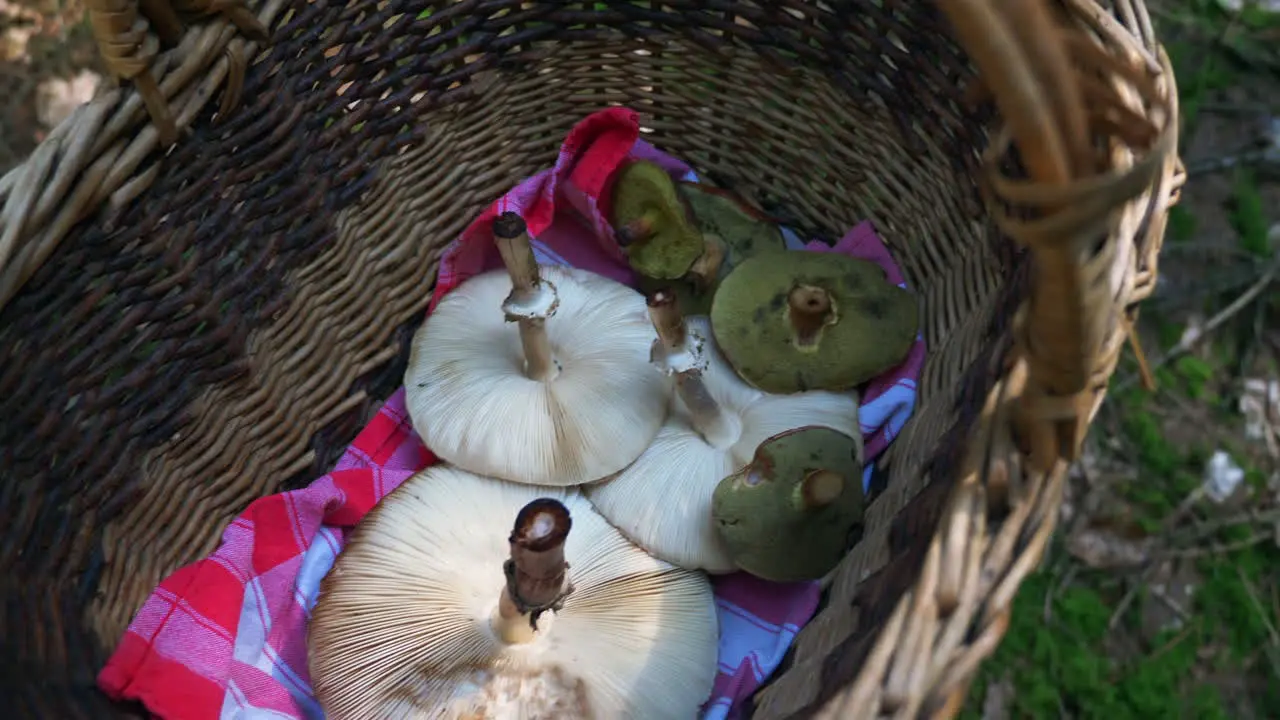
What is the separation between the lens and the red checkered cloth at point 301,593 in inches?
41.9

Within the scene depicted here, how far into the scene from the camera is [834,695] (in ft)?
2.48

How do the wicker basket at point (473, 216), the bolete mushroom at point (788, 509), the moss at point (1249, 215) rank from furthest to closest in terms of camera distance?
the moss at point (1249, 215)
the bolete mushroom at point (788, 509)
the wicker basket at point (473, 216)

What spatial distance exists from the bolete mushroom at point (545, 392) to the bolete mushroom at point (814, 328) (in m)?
0.11

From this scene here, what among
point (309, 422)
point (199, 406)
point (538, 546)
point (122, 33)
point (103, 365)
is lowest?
point (309, 422)

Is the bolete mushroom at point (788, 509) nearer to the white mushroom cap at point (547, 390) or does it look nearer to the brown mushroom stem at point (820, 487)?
the brown mushroom stem at point (820, 487)

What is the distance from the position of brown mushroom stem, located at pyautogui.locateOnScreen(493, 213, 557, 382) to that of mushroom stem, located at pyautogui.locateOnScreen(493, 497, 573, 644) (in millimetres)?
309

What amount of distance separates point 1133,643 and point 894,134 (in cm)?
79

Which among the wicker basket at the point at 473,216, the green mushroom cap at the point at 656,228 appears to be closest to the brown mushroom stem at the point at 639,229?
the green mushroom cap at the point at 656,228

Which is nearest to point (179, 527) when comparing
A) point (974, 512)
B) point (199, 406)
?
point (199, 406)

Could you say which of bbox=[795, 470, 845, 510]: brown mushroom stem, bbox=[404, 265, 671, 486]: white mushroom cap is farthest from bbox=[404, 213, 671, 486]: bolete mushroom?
bbox=[795, 470, 845, 510]: brown mushroom stem

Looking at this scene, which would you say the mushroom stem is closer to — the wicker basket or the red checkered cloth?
the wicker basket

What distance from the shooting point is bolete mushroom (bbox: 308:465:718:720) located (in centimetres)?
97

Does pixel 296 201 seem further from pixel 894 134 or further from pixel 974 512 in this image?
pixel 974 512

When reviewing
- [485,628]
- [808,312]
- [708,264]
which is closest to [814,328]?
[808,312]
